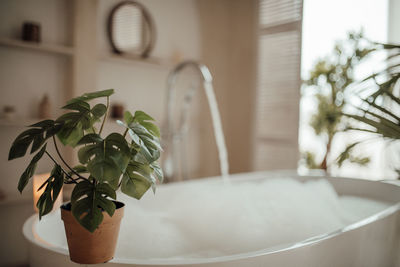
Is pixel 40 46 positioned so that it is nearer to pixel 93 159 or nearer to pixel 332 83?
pixel 93 159

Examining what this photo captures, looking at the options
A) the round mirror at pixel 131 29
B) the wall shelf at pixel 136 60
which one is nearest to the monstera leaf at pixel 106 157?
the wall shelf at pixel 136 60

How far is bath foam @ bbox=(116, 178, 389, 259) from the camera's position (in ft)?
4.89

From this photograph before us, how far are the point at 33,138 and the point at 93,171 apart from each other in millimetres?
177

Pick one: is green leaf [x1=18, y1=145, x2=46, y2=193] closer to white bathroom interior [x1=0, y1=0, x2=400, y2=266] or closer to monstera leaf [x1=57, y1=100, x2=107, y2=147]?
monstera leaf [x1=57, y1=100, x2=107, y2=147]

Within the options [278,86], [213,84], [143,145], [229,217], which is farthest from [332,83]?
[143,145]

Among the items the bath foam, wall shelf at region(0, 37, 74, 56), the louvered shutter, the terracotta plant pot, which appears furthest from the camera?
the louvered shutter

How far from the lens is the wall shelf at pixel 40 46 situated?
2.04 m

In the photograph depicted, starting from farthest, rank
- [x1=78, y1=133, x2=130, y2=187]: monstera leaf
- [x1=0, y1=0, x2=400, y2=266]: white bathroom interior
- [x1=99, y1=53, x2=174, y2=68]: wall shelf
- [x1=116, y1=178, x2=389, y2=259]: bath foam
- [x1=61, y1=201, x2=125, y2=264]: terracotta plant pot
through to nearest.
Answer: [x1=99, y1=53, x2=174, y2=68]: wall shelf → [x1=0, y1=0, x2=400, y2=266]: white bathroom interior → [x1=116, y1=178, x2=389, y2=259]: bath foam → [x1=61, y1=201, x2=125, y2=264]: terracotta plant pot → [x1=78, y1=133, x2=130, y2=187]: monstera leaf

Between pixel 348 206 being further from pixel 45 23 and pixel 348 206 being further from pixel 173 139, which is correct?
pixel 45 23

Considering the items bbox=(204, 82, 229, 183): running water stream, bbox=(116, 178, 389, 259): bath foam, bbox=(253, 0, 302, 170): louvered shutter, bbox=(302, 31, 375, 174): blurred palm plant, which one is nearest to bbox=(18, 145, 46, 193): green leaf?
bbox=(116, 178, 389, 259): bath foam

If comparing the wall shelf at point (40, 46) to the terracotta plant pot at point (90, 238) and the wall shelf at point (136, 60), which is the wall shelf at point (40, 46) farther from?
the terracotta plant pot at point (90, 238)

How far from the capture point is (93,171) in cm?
72

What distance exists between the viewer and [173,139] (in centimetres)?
250

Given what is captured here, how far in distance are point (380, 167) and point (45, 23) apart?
296 centimetres
